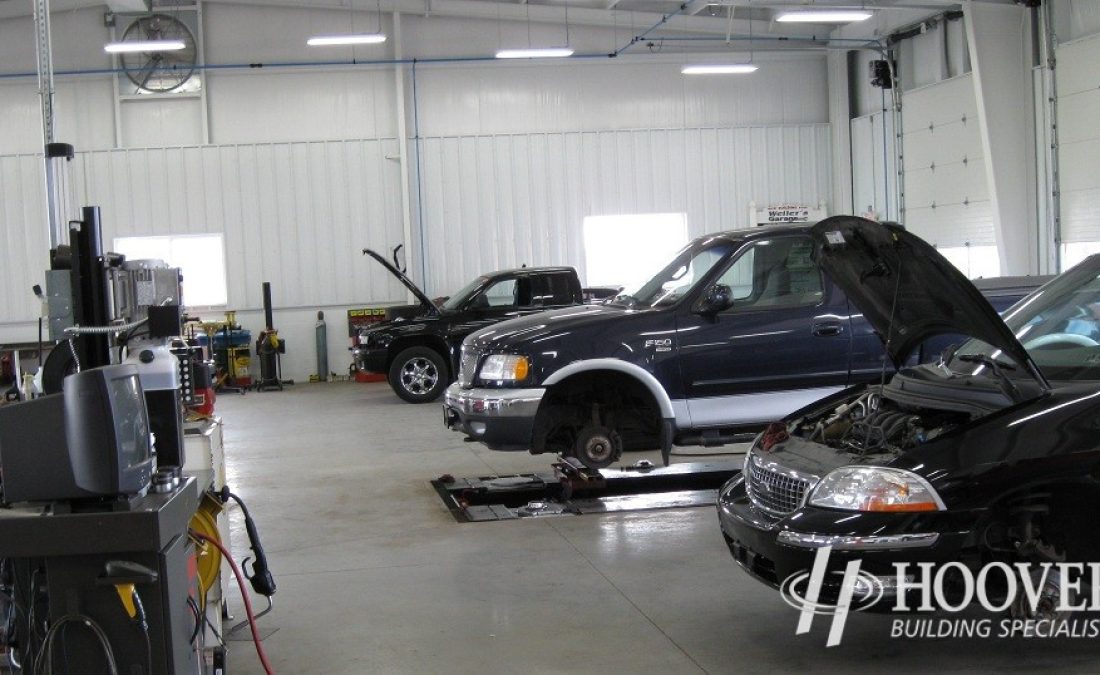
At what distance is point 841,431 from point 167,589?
9.34 ft

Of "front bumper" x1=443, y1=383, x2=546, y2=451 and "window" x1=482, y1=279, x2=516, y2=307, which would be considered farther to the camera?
"window" x1=482, y1=279, x2=516, y2=307

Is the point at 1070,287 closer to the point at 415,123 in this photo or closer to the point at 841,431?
the point at 841,431

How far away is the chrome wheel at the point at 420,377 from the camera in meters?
14.5

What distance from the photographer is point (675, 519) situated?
7215 mm

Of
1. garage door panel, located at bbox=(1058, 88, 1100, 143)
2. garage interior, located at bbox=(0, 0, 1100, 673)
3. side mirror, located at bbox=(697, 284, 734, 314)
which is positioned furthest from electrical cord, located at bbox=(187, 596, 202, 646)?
garage door panel, located at bbox=(1058, 88, 1100, 143)

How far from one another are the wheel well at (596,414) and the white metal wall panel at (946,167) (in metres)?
9.03

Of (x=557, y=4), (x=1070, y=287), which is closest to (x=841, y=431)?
(x=1070, y=287)

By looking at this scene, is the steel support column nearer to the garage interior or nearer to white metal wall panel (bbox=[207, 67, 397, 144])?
the garage interior

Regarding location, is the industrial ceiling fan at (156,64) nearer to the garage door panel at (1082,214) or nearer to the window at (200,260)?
the window at (200,260)

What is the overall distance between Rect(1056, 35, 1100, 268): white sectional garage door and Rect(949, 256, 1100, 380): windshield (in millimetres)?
8863

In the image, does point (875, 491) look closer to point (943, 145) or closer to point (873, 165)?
point (943, 145)

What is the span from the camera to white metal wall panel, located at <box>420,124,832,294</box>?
61.7 ft

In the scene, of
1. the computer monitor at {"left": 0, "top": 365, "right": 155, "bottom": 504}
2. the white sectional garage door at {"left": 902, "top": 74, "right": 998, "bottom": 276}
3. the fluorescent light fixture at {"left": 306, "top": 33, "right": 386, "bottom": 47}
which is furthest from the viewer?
the fluorescent light fixture at {"left": 306, "top": 33, "right": 386, "bottom": 47}

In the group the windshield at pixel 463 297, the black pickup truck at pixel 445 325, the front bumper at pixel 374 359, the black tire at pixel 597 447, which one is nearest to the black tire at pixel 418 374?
the black pickup truck at pixel 445 325
